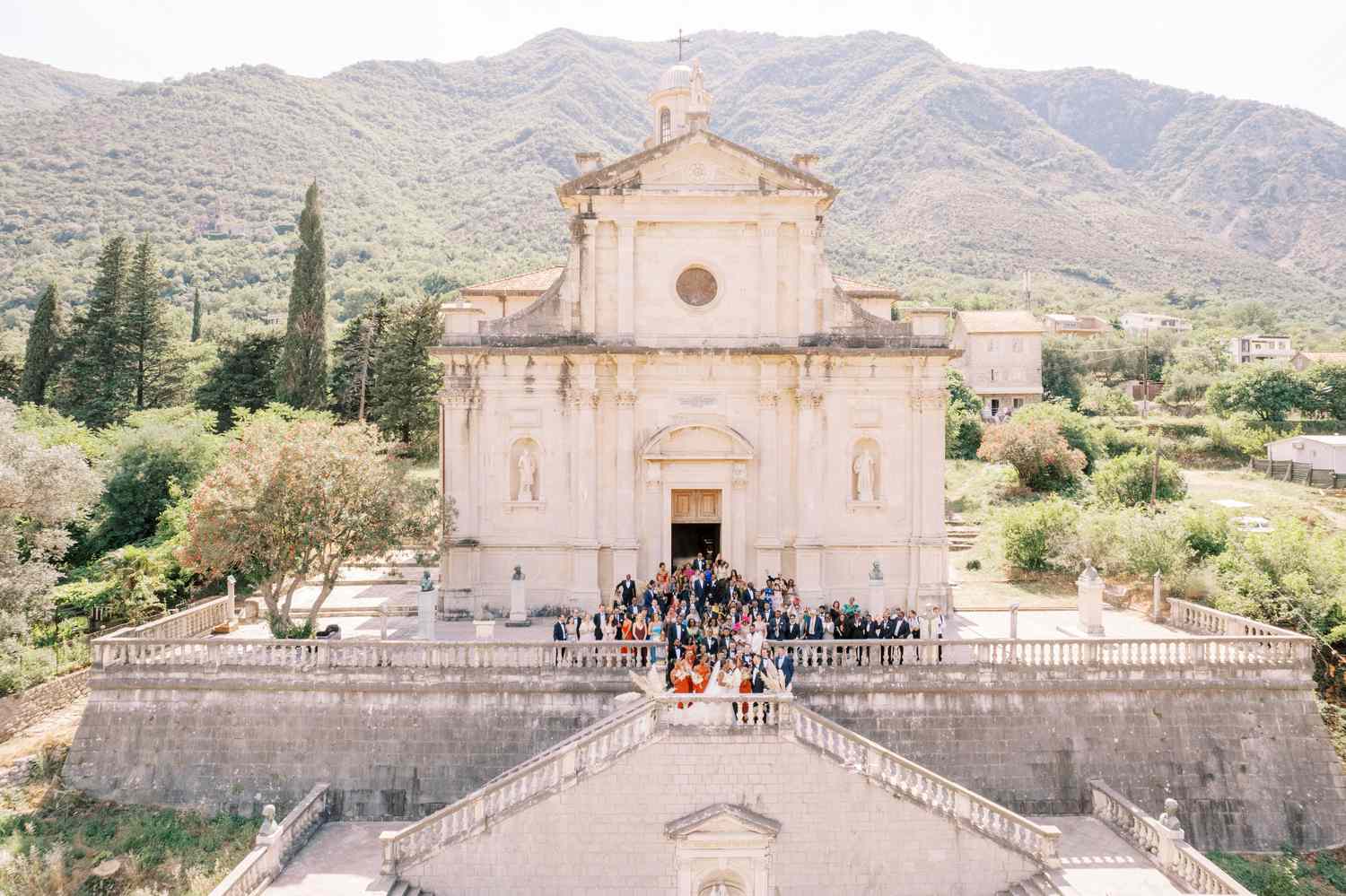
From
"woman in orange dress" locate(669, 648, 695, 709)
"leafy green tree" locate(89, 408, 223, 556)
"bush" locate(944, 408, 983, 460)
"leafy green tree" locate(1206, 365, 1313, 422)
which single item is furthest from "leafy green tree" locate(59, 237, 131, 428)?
"leafy green tree" locate(1206, 365, 1313, 422)

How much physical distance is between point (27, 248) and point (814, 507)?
280 ft

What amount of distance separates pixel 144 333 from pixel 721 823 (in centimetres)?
3975

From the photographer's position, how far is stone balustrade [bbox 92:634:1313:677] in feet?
55.2

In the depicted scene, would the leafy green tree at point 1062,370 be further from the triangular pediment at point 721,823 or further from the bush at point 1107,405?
the triangular pediment at point 721,823

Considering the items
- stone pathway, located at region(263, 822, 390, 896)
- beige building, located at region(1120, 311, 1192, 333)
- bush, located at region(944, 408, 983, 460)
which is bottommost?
stone pathway, located at region(263, 822, 390, 896)

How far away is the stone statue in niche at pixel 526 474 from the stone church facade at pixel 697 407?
0.09 m

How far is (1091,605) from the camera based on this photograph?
20422mm

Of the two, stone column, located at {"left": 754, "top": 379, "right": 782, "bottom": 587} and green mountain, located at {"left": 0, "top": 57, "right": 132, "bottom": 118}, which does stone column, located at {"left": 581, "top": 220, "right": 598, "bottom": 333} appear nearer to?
stone column, located at {"left": 754, "top": 379, "right": 782, "bottom": 587}

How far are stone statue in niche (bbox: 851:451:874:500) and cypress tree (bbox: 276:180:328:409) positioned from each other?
28.7 m

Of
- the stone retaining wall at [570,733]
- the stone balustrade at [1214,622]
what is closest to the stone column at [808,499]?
the stone retaining wall at [570,733]

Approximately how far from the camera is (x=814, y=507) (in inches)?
859

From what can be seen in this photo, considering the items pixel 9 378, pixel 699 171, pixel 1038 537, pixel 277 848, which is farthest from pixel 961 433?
pixel 9 378

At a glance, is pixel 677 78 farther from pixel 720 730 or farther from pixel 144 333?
pixel 144 333

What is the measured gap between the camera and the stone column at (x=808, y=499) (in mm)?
21719
